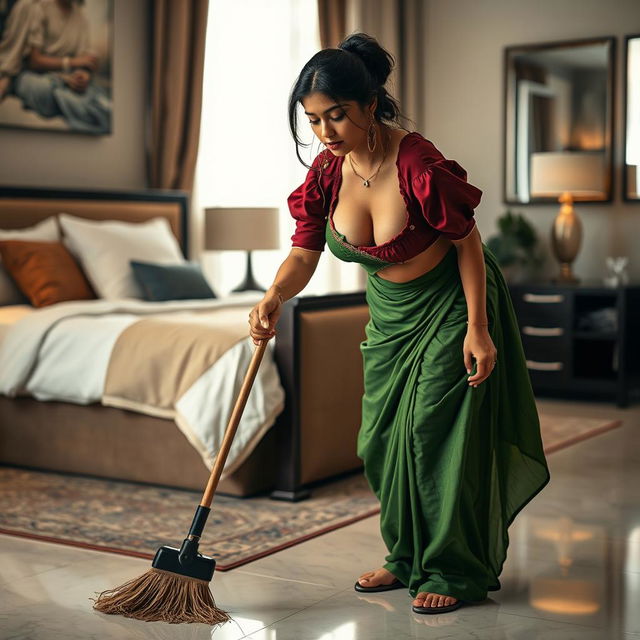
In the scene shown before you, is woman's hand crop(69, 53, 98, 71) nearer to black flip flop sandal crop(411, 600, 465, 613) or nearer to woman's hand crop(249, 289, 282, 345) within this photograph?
woman's hand crop(249, 289, 282, 345)

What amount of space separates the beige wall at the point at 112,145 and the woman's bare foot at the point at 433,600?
11.4ft

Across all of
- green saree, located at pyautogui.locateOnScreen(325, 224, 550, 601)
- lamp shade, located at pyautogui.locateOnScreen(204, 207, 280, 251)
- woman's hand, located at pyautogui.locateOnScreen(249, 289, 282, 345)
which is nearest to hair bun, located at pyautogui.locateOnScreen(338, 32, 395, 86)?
green saree, located at pyautogui.locateOnScreen(325, 224, 550, 601)

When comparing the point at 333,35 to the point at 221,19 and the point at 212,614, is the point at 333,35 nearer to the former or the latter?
the point at 221,19

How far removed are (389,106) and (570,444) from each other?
108 inches

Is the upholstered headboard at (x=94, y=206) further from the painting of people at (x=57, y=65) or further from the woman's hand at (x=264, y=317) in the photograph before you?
the woman's hand at (x=264, y=317)

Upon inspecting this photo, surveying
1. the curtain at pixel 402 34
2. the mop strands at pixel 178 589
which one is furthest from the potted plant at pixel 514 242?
the mop strands at pixel 178 589

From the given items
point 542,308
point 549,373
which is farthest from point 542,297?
point 549,373

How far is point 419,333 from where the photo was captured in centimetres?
267

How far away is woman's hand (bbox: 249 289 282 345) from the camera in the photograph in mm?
2643

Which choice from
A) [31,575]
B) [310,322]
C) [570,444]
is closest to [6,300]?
[310,322]

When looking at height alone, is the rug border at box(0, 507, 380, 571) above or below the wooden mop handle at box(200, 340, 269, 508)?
below

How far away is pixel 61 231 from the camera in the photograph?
Result: 5141mm

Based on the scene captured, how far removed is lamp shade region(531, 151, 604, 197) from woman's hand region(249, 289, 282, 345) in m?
4.04

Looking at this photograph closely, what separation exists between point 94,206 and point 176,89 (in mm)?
1005
